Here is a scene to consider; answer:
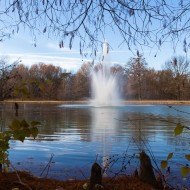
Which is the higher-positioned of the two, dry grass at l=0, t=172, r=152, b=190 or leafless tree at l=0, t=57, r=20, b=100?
leafless tree at l=0, t=57, r=20, b=100

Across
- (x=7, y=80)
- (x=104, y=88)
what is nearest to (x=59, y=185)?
(x=7, y=80)

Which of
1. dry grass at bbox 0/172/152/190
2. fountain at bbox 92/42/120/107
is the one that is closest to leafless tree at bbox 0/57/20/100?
dry grass at bbox 0/172/152/190

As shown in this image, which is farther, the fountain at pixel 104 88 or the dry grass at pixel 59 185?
the fountain at pixel 104 88

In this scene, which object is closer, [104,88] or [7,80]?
[7,80]

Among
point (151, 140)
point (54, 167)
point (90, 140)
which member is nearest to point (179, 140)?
point (151, 140)

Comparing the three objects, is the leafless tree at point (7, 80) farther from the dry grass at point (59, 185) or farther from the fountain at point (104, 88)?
the fountain at point (104, 88)

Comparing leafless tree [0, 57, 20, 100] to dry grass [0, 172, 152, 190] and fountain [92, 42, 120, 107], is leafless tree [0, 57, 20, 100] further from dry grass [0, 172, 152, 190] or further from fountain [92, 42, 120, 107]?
fountain [92, 42, 120, 107]

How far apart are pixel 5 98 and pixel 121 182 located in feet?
4.93

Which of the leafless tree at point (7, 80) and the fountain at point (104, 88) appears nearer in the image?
the leafless tree at point (7, 80)

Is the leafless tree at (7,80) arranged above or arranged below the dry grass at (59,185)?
above

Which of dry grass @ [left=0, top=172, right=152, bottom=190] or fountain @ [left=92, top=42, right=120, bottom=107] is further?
fountain @ [left=92, top=42, right=120, bottom=107]

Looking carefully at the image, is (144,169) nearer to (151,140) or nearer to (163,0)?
(163,0)

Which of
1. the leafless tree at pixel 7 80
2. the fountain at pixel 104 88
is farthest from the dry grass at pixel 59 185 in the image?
the fountain at pixel 104 88

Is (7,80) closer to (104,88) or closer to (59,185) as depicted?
(59,185)
